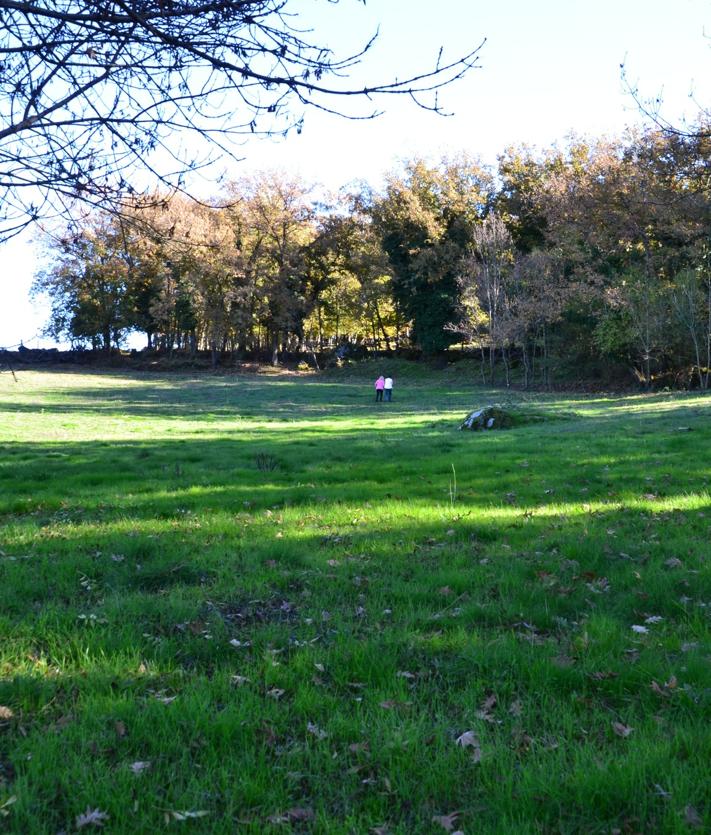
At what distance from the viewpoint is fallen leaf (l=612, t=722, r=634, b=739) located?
3.65 metres

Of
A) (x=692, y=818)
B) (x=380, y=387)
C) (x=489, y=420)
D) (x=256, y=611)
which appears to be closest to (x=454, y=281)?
(x=380, y=387)

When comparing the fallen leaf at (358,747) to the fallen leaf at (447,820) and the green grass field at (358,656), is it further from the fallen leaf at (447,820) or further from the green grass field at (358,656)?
the fallen leaf at (447,820)

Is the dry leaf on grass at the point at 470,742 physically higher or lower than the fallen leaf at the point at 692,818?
higher

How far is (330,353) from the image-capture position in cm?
7388

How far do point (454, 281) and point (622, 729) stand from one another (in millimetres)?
58689

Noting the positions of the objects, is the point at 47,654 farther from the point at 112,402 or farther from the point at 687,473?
the point at 112,402

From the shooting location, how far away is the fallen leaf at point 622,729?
365 cm

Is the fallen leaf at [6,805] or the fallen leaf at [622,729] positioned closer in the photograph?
the fallen leaf at [6,805]

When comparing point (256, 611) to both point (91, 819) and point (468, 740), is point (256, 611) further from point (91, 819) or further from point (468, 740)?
point (91, 819)

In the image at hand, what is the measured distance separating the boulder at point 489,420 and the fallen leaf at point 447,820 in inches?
671

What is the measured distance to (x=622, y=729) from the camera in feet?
12.1

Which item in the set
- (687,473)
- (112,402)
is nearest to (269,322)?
(112,402)

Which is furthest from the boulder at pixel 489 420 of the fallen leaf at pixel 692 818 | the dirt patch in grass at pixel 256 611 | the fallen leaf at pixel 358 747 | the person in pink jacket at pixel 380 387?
the person in pink jacket at pixel 380 387

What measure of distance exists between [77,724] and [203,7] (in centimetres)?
447
